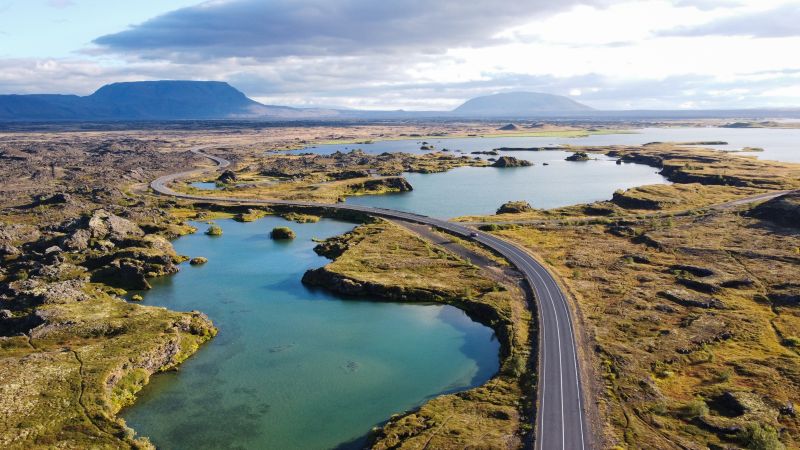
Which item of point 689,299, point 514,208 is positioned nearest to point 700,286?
point 689,299

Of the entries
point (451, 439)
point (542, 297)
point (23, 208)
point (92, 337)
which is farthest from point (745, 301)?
point (23, 208)

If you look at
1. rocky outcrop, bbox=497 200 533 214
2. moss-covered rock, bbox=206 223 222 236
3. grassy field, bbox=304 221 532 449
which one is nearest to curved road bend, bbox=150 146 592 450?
grassy field, bbox=304 221 532 449

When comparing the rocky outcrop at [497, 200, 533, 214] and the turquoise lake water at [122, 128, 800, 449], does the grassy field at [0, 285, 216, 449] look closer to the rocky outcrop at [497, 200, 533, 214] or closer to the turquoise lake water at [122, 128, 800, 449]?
the turquoise lake water at [122, 128, 800, 449]

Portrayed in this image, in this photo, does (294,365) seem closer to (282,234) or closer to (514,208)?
(282,234)

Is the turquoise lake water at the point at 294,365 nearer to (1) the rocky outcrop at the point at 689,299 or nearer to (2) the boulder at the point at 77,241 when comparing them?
(2) the boulder at the point at 77,241

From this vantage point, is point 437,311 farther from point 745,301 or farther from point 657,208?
point 657,208

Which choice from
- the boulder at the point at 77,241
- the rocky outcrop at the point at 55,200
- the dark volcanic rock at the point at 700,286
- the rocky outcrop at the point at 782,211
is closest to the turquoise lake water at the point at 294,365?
the boulder at the point at 77,241
